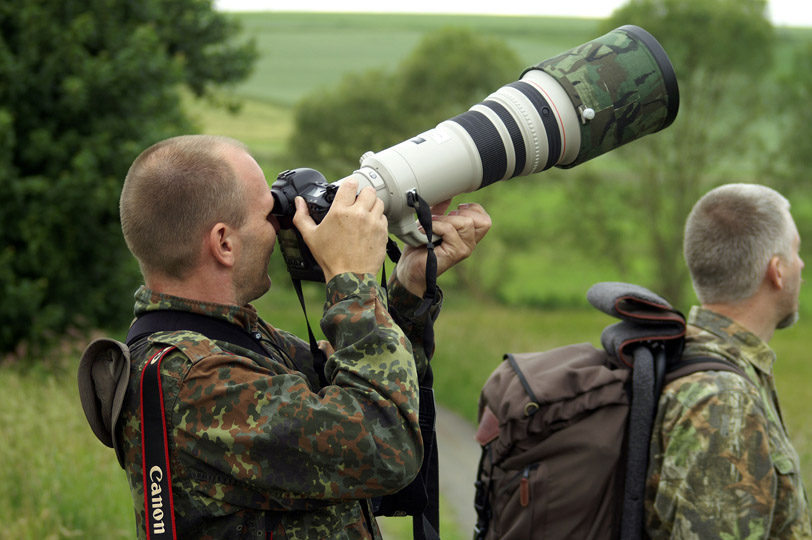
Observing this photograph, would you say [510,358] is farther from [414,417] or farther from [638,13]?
[638,13]

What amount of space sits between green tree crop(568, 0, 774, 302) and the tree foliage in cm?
360

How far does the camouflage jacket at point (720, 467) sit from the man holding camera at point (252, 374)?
95cm

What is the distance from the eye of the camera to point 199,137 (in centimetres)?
205

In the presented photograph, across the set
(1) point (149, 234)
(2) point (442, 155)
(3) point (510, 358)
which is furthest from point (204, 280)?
(3) point (510, 358)

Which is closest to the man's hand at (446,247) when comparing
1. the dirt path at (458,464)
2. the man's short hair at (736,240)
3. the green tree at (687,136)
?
the man's short hair at (736,240)

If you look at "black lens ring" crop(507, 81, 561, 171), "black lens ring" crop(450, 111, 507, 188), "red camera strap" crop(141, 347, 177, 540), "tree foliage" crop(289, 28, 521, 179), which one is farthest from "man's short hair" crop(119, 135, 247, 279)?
"tree foliage" crop(289, 28, 521, 179)

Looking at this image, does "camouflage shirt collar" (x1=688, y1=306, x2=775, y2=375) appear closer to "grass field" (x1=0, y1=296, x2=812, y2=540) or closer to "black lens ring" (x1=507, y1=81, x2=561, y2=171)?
"black lens ring" (x1=507, y1=81, x2=561, y2=171)

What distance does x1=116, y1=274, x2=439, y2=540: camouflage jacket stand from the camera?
1.79m

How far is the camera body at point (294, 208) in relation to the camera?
6.83 ft

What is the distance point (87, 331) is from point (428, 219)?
6806mm

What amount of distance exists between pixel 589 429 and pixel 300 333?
34.3 ft

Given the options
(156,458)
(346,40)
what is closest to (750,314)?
(156,458)

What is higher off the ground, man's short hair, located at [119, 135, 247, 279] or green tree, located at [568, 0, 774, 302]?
man's short hair, located at [119, 135, 247, 279]

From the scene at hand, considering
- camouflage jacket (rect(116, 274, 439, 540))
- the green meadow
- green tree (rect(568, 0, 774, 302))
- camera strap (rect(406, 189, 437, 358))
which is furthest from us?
green tree (rect(568, 0, 774, 302))
